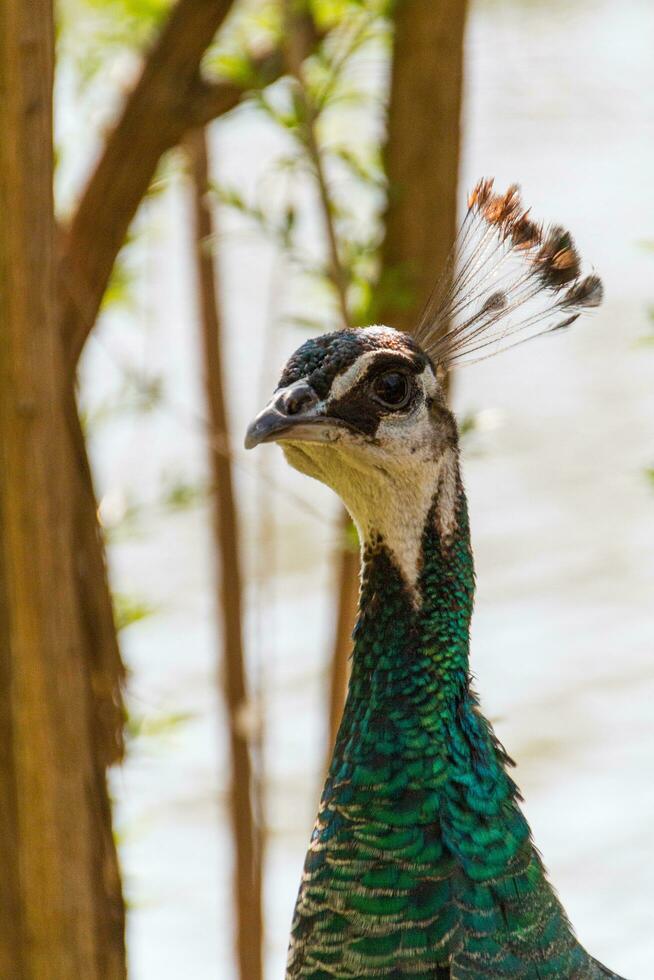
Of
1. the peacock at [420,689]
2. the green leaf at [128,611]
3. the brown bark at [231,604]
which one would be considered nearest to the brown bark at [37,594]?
the peacock at [420,689]

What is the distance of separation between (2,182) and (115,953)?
2.39 feet

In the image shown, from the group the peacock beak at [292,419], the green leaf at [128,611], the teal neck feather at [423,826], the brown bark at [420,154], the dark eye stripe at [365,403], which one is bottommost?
the teal neck feather at [423,826]

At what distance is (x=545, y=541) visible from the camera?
3.86 metres

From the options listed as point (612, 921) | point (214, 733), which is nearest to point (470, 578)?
point (612, 921)

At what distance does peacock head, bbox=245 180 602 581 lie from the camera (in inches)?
47.1

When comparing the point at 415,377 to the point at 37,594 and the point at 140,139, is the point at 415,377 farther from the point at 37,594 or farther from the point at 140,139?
the point at 140,139

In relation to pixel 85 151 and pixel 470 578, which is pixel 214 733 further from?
pixel 470 578

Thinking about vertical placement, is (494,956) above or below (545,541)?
below

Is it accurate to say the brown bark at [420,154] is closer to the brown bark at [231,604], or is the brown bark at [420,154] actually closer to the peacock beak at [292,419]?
the brown bark at [231,604]

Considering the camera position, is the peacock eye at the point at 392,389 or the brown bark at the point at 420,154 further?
the brown bark at the point at 420,154

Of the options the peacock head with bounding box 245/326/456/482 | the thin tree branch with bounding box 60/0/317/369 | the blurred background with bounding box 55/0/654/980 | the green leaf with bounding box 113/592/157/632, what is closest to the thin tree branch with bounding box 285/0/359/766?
the blurred background with bounding box 55/0/654/980

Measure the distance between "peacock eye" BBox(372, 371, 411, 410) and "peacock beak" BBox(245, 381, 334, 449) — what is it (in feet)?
0.20

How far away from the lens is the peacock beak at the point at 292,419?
3.74 feet

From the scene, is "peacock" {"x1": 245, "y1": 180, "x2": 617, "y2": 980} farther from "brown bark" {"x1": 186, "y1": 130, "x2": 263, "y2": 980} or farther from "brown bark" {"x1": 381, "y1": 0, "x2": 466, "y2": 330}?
"brown bark" {"x1": 186, "y1": 130, "x2": 263, "y2": 980}
